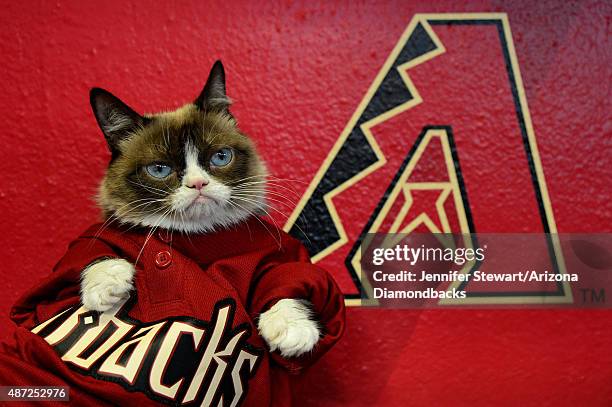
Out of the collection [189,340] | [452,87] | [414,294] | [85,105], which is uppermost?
[452,87]

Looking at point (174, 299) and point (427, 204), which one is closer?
→ point (174, 299)

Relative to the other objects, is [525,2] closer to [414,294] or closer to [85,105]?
[414,294]

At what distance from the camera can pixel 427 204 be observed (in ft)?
3.16

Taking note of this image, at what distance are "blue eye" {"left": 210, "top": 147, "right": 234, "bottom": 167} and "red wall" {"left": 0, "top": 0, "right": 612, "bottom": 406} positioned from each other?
10.0 inches

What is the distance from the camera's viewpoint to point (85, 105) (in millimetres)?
965

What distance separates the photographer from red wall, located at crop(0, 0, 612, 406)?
94 centimetres

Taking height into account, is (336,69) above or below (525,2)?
below

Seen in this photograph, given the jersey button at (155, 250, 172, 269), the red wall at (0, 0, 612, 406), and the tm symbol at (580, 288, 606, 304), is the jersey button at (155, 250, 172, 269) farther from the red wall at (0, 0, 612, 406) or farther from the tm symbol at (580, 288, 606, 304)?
the tm symbol at (580, 288, 606, 304)

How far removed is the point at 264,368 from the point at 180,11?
699 millimetres

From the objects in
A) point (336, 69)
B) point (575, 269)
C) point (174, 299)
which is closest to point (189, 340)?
point (174, 299)

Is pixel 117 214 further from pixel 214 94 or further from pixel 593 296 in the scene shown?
pixel 593 296

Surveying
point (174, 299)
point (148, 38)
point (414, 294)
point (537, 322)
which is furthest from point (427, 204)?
point (148, 38)

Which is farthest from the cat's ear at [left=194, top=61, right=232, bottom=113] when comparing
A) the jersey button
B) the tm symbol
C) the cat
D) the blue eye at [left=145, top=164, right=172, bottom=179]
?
the tm symbol

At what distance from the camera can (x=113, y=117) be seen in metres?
0.72
